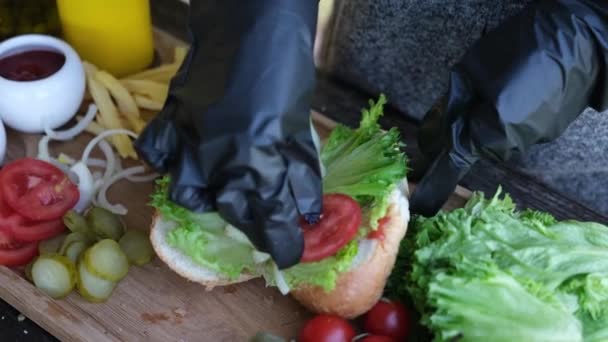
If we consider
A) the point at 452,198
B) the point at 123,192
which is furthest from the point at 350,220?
the point at 123,192

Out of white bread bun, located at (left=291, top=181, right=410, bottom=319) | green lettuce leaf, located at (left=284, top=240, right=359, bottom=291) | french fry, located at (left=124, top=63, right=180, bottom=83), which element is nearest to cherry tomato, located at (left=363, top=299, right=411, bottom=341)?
white bread bun, located at (left=291, top=181, right=410, bottom=319)

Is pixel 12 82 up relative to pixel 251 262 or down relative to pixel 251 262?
up

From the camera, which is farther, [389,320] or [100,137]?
[100,137]

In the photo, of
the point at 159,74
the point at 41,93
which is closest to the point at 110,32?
the point at 159,74

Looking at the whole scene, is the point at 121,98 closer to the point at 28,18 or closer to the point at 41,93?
the point at 41,93

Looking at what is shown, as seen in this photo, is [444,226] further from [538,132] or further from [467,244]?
[538,132]

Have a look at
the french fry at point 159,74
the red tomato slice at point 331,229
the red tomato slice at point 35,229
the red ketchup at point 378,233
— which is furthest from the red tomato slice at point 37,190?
the red ketchup at point 378,233

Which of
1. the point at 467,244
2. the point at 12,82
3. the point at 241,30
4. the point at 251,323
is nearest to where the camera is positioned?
the point at 241,30
